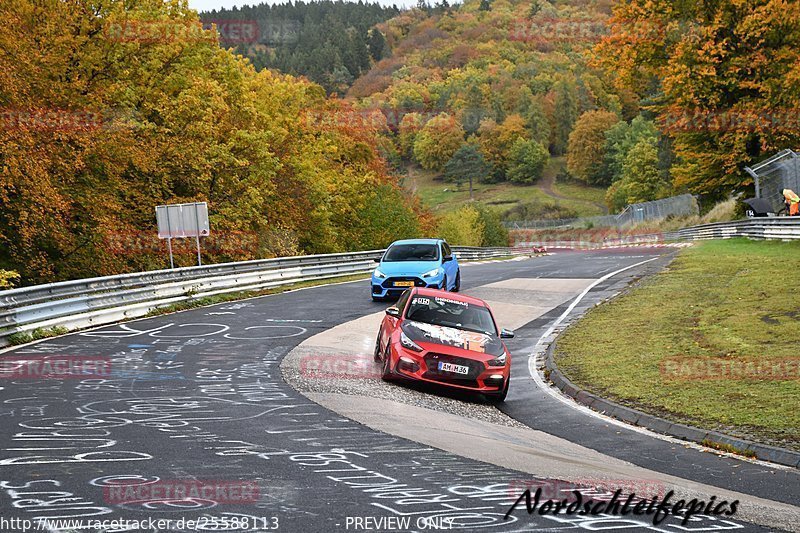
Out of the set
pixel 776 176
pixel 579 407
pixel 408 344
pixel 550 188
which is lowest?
pixel 579 407

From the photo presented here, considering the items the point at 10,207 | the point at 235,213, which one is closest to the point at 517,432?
the point at 10,207

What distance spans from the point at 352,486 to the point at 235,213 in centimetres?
3847

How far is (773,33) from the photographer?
4103 centimetres

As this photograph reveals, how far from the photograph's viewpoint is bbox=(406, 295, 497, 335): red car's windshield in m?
13.9

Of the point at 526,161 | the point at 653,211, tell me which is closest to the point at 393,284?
the point at 653,211

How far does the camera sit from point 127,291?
832 inches

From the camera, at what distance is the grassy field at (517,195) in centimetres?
16488

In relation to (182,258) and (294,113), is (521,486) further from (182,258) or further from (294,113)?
(294,113)

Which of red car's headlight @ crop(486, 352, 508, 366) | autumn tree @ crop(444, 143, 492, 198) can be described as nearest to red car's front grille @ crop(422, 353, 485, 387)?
red car's headlight @ crop(486, 352, 508, 366)

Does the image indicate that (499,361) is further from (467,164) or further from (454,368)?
(467,164)

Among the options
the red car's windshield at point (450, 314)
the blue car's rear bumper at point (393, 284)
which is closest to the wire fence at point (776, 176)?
the blue car's rear bumper at point (393, 284)

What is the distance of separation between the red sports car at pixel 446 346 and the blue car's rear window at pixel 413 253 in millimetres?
10211

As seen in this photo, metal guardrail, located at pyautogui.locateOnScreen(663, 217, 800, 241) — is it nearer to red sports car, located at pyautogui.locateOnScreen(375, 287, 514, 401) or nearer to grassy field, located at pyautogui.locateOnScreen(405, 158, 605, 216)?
red sports car, located at pyautogui.locateOnScreen(375, 287, 514, 401)

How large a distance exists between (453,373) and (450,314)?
1675 mm
